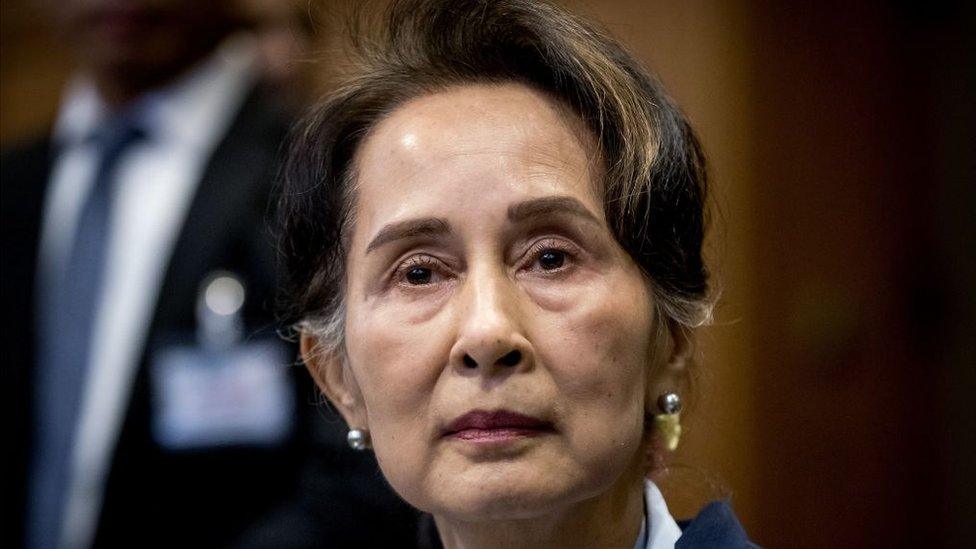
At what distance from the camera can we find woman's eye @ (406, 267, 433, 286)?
6.20ft

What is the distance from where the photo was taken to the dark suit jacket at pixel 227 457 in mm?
2754

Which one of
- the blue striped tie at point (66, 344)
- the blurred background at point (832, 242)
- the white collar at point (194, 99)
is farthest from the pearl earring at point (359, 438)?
the blurred background at point (832, 242)

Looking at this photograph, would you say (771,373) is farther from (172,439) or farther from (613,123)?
(613,123)

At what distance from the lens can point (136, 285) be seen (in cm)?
301

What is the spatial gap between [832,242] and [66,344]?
2.39 metres

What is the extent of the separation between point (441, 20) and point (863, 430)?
2739 millimetres

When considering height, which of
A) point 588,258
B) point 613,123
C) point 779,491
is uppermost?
point 613,123

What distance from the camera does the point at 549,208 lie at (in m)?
1.86

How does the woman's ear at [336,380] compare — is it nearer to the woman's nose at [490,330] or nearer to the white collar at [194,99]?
the woman's nose at [490,330]

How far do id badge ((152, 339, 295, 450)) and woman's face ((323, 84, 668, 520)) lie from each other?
2.93 feet

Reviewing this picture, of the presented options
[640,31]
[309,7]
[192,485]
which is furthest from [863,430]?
[309,7]

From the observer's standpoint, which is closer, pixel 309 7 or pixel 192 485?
pixel 309 7

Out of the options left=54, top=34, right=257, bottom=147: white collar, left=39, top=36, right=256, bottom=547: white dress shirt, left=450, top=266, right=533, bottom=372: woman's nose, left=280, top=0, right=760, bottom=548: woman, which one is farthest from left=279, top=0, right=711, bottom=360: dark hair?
left=54, top=34, right=257, bottom=147: white collar

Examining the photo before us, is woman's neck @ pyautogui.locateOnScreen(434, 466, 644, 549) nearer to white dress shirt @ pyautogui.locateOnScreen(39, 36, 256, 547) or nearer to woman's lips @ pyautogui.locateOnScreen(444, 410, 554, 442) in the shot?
woman's lips @ pyautogui.locateOnScreen(444, 410, 554, 442)
